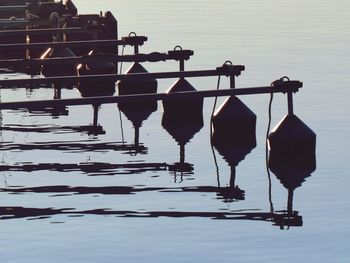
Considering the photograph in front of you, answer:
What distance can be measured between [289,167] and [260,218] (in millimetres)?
5900

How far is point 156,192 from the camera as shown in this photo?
31.5m

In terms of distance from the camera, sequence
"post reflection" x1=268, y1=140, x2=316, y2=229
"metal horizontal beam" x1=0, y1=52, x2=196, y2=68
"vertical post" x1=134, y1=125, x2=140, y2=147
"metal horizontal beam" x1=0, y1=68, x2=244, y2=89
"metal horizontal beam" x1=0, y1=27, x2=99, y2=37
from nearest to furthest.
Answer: "post reflection" x1=268, y1=140, x2=316, y2=229, "metal horizontal beam" x1=0, y1=68, x2=244, y2=89, "vertical post" x1=134, y1=125, x2=140, y2=147, "metal horizontal beam" x1=0, y1=52, x2=196, y2=68, "metal horizontal beam" x1=0, y1=27, x2=99, y2=37

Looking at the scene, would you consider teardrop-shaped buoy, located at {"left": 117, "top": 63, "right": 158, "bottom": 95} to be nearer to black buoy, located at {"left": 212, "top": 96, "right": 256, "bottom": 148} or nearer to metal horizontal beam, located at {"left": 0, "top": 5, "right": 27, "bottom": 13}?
black buoy, located at {"left": 212, "top": 96, "right": 256, "bottom": 148}

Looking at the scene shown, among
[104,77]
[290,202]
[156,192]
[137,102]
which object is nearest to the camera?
[290,202]

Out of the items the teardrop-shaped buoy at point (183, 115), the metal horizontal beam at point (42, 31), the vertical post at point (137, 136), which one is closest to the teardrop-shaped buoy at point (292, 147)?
the vertical post at point (137, 136)

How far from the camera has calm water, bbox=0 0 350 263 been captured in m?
26.1

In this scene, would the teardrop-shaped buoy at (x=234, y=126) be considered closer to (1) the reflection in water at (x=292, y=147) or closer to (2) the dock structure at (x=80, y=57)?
(2) the dock structure at (x=80, y=57)

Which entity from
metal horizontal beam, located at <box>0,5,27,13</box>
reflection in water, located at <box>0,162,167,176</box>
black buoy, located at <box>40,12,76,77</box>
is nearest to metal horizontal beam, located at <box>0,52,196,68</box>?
black buoy, located at <box>40,12,76,77</box>

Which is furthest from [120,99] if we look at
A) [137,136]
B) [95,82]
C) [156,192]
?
[95,82]

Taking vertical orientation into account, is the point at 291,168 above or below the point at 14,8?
below

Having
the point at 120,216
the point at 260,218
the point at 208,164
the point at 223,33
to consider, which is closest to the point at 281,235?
the point at 260,218

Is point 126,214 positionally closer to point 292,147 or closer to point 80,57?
point 292,147

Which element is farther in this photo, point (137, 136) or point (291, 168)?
point (137, 136)

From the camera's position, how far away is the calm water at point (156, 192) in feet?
85.7
